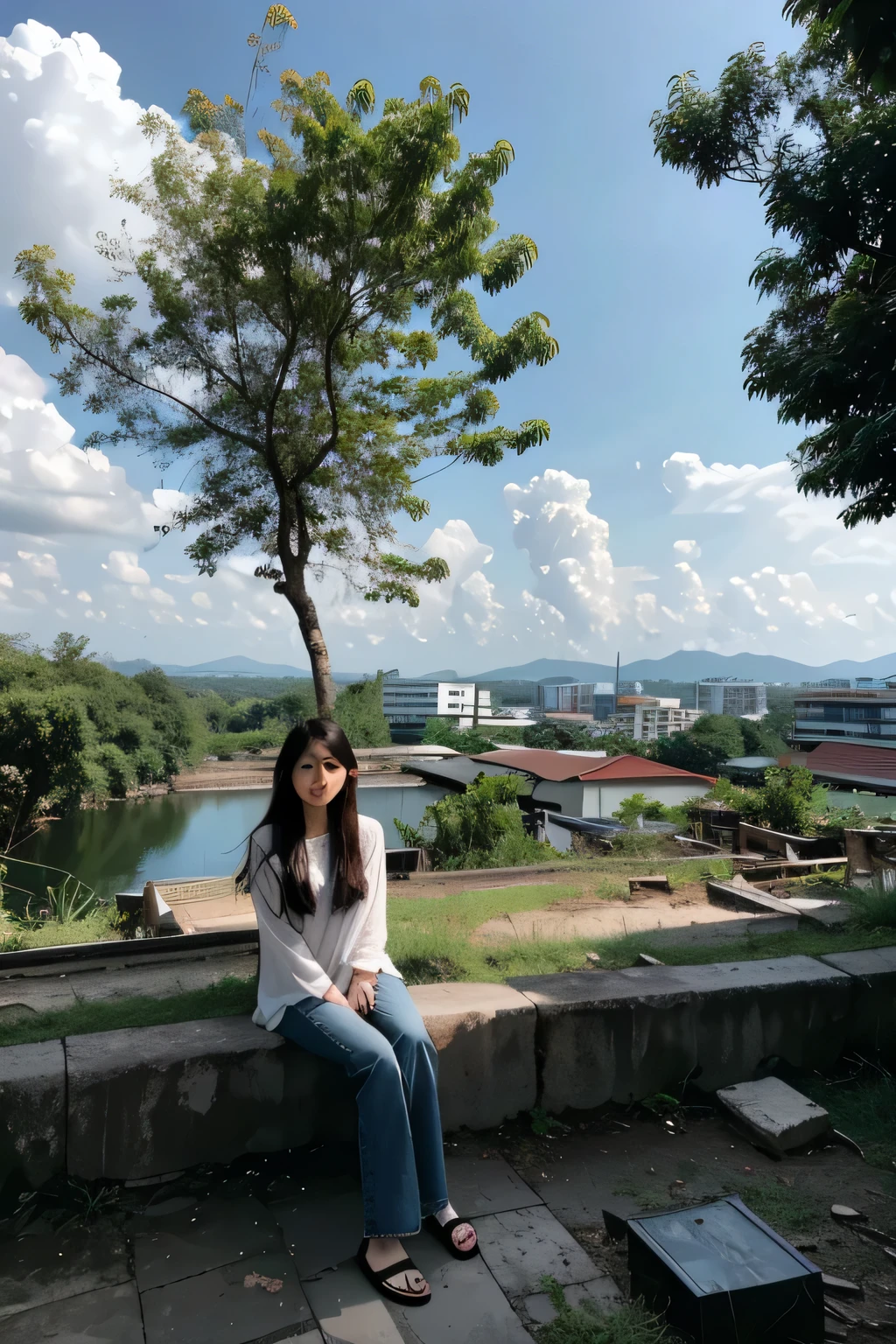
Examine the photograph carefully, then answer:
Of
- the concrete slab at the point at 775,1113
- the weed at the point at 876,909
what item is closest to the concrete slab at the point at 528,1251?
the concrete slab at the point at 775,1113

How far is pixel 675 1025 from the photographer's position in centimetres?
243

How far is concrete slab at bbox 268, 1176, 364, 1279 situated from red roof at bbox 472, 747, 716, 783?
17.5 m

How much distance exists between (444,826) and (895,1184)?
7.15m

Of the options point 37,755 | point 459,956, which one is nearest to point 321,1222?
point 459,956

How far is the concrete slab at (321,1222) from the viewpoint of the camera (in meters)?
1.67

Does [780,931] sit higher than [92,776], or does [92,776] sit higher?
[780,931]

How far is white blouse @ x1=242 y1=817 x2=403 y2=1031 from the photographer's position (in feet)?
6.43

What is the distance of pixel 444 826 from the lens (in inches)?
356

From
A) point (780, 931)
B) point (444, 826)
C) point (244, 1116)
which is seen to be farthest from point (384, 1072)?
point (444, 826)

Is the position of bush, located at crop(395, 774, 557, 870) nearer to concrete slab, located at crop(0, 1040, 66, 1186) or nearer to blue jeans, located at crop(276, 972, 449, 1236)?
blue jeans, located at crop(276, 972, 449, 1236)

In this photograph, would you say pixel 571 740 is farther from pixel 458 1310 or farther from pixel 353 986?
pixel 458 1310

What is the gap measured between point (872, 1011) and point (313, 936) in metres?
1.97

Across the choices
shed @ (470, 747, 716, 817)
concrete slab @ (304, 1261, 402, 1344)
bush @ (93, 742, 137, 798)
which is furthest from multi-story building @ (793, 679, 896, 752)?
concrete slab @ (304, 1261, 402, 1344)

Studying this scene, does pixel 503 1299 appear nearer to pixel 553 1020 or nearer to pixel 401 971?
pixel 553 1020
